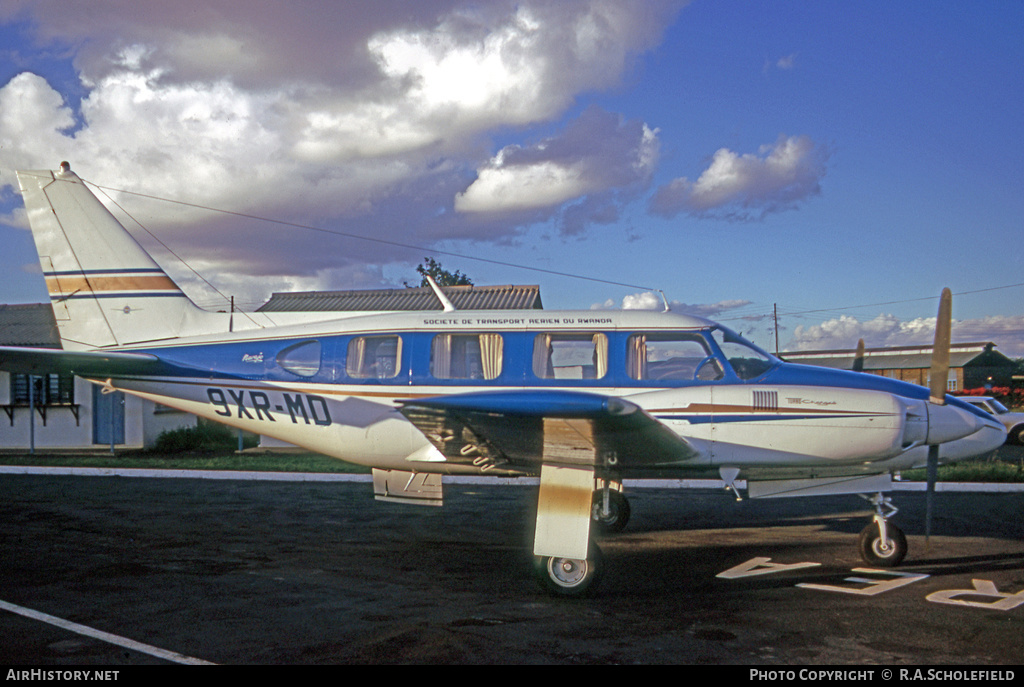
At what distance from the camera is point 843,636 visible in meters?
5.45

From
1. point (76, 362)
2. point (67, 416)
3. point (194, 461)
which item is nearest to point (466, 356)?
point (76, 362)

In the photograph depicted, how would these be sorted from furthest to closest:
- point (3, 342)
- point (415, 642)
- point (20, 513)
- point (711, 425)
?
point (3, 342) → point (20, 513) → point (711, 425) → point (415, 642)

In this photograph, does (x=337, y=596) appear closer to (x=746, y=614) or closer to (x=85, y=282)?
(x=746, y=614)

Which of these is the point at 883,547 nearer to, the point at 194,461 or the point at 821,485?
the point at 821,485

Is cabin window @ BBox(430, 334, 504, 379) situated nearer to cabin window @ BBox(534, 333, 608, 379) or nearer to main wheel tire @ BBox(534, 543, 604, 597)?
cabin window @ BBox(534, 333, 608, 379)

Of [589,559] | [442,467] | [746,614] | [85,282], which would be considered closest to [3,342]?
[85,282]

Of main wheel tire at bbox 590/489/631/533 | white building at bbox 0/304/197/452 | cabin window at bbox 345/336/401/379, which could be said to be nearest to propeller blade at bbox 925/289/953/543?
main wheel tire at bbox 590/489/631/533

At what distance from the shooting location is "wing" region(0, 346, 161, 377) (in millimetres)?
8039

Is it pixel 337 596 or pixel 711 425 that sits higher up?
pixel 711 425

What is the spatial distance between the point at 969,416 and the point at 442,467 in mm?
6076

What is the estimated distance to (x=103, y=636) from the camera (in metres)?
5.43

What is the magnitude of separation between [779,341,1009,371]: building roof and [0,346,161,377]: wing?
157 ft

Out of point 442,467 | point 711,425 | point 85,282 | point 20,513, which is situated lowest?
point 20,513

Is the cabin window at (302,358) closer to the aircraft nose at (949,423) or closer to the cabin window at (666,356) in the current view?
the cabin window at (666,356)
